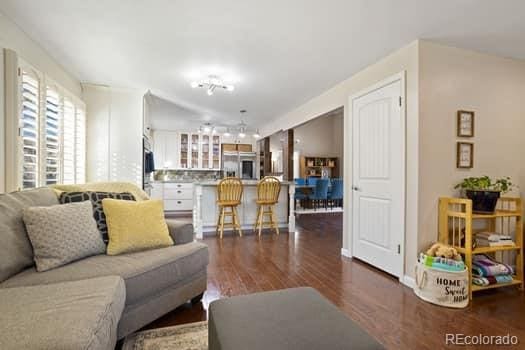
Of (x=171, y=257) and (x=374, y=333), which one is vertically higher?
(x=171, y=257)

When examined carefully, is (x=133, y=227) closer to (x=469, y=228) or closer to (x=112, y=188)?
(x=112, y=188)

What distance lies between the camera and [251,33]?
7.91 feet

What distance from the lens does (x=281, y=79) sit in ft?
11.9

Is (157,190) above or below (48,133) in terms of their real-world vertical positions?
below

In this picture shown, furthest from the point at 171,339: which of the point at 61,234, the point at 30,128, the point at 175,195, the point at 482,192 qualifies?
the point at 175,195

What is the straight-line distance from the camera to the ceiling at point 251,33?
6.64 ft

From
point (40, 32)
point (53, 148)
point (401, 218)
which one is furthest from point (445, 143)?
point (53, 148)

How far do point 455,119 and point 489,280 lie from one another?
4.86ft

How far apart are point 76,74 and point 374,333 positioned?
448 centimetres

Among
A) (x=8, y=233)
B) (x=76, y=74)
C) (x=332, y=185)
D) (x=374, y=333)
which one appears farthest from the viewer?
(x=332, y=185)

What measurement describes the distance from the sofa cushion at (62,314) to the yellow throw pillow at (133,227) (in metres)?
0.49

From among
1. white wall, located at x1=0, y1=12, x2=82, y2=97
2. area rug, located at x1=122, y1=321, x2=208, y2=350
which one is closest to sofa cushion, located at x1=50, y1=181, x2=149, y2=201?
area rug, located at x1=122, y1=321, x2=208, y2=350

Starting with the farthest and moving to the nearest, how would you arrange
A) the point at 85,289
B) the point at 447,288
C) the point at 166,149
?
the point at 166,149
the point at 447,288
the point at 85,289

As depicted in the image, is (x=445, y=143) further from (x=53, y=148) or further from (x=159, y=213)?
(x=53, y=148)
